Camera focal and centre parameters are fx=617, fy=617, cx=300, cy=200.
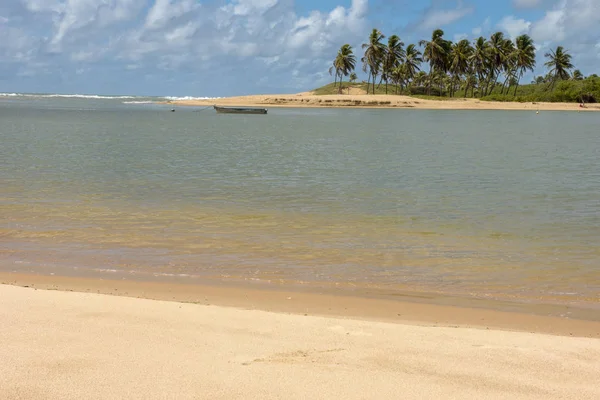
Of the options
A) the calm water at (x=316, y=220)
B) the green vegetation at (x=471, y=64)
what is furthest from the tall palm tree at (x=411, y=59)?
the calm water at (x=316, y=220)

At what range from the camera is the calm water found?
969cm

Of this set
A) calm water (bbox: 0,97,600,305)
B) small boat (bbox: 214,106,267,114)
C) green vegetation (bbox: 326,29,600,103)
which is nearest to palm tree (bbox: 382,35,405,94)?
green vegetation (bbox: 326,29,600,103)

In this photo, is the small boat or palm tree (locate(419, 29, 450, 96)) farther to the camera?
palm tree (locate(419, 29, 450, 96))

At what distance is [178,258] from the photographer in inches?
409

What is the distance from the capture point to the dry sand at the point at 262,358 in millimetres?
4715

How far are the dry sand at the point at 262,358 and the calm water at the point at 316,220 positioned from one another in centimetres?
262

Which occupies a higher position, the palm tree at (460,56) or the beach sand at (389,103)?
the palm tree at (460,56)

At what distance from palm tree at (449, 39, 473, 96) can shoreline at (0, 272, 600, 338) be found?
109332 millimetres

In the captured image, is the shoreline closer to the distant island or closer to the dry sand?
the dry sand

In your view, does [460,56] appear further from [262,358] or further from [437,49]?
[262,358]

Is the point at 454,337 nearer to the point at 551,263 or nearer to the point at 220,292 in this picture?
the point at 220,292

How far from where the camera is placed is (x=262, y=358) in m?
5.34

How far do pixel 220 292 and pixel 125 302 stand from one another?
1568 mm

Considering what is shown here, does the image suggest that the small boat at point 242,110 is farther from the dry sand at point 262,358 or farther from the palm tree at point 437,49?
the dry sand at point 262,358
